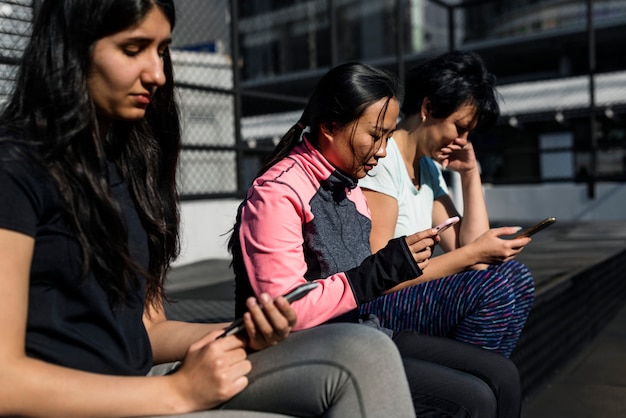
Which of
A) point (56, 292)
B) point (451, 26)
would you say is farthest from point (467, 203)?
point (451, 26)

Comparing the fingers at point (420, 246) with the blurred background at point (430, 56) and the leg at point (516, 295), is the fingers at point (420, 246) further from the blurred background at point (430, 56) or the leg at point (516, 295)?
the blurred background at point (430, 56)

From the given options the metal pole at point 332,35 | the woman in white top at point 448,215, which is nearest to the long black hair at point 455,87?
the woman in white top at point 448,215

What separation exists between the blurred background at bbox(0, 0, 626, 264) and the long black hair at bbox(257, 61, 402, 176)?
0.53 metres

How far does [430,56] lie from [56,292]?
7.11 ft

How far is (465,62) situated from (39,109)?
185 centimetres

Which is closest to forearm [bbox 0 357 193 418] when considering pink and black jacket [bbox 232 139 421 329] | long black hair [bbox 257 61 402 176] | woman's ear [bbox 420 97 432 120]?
pink and black jacket [bbox 232 139 421 329]

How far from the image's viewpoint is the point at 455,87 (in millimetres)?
2711

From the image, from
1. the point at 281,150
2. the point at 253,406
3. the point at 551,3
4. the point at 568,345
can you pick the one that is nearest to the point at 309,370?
the point at 253,406

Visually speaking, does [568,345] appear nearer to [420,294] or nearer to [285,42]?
[420,294]

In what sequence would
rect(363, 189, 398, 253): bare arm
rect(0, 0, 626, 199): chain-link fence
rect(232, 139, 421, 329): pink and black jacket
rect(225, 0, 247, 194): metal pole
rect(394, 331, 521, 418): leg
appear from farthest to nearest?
rect(0, 0, 626, 199): chain-link fence < rect(225, 0, 247, 194): metal pole < rect(363, 189, 398, 253): bare arm < rect(394, 331, 521, 418): leg < rect(232, 139, 421, 329): pink and black jacket

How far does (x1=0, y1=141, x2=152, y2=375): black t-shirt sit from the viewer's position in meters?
1.17

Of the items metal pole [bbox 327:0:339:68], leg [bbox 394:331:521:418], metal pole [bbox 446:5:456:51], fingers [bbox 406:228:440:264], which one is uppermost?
metal pole [bbox 446:5:456:51]

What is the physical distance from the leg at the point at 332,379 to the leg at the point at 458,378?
0.52 meters

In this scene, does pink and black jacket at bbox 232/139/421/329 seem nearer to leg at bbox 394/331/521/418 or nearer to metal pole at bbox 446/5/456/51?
leg at bbox 394/331/521/418
